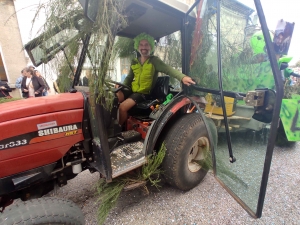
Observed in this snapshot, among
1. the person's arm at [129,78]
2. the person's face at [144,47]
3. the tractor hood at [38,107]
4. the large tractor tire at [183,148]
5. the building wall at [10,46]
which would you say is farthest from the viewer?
the building wall at [10,46]

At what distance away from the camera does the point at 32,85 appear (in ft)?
14.4

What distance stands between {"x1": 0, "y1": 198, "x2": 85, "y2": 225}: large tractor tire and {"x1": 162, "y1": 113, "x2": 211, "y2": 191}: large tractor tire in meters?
0.94

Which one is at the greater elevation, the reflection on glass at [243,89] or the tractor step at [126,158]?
the reflection on glass at [243,89]

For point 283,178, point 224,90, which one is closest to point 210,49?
point 224,90

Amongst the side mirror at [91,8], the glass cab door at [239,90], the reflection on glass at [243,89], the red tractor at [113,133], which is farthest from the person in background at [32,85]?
the reflection on glass at [243,89]

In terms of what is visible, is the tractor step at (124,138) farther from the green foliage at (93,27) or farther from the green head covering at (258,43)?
the green head covering at (258,43)

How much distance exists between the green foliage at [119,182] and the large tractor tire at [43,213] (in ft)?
1.02

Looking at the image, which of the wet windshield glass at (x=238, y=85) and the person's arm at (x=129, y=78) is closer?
the wet windshield glass at (x=238, y=85)

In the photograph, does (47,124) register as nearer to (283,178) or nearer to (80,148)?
(80,148)

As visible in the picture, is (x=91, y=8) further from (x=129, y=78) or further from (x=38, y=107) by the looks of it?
(x=129, y=78)

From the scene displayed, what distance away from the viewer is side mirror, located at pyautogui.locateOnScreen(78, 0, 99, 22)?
40.6 inches

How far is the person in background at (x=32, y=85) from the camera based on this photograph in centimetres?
435

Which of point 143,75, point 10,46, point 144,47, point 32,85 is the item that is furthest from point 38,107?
point 10,46

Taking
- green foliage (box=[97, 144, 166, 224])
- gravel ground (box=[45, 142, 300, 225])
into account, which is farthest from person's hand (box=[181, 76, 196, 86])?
gravel ground (box=[45, 142, 300, 225])
